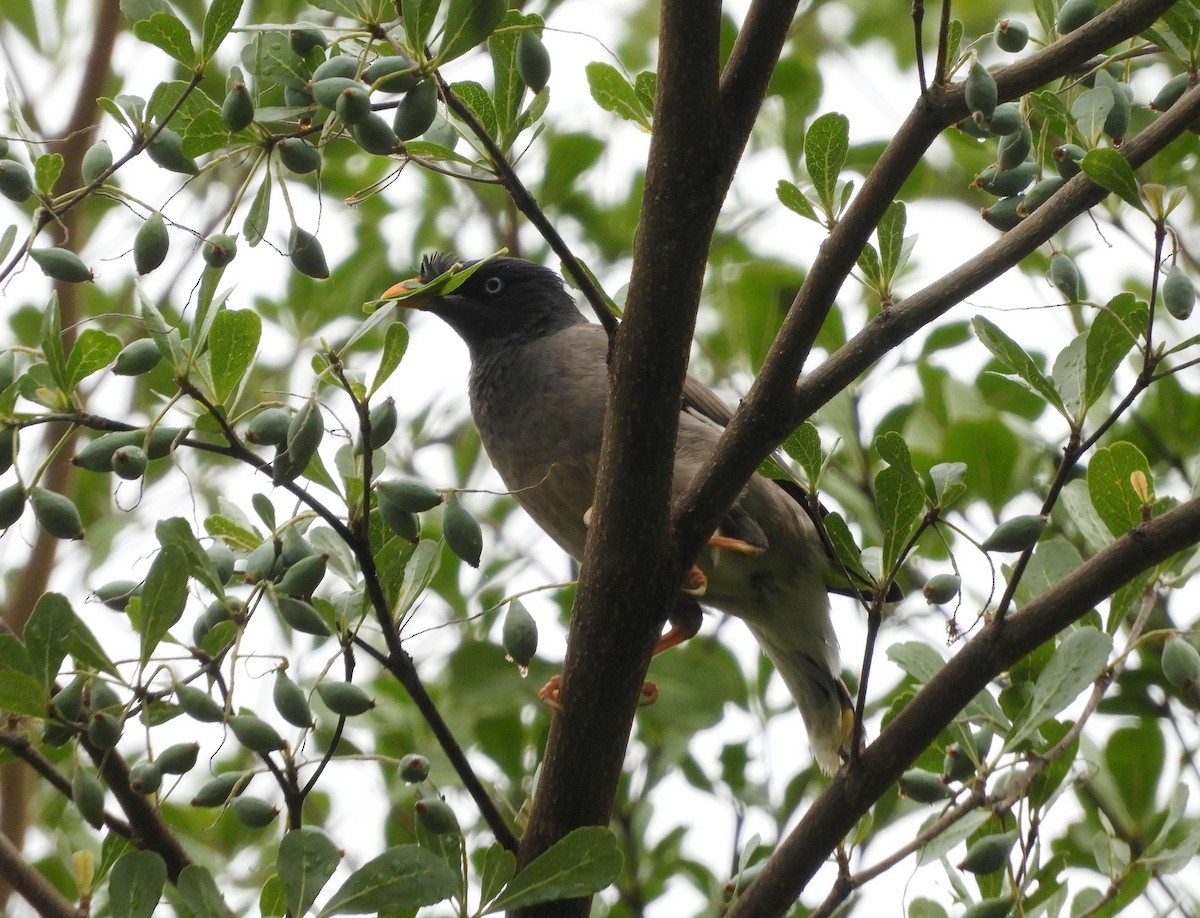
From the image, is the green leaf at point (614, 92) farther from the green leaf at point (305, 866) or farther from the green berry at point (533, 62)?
the green leaf at point (305, 866)

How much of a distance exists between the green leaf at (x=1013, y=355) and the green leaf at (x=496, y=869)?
3.81ft

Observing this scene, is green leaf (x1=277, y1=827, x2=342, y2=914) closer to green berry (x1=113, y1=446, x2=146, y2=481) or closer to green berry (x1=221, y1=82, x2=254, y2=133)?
green berry (x1=113, y1=446, x2=146, y2=481)

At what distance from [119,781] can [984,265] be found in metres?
1.59

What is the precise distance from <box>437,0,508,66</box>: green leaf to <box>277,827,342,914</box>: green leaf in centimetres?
113

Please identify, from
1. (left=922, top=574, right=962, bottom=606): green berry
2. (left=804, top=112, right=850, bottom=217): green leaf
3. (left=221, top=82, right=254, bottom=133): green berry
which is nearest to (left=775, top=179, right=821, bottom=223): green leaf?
(left=804, top=112, right=850, bottom=217): green leaf

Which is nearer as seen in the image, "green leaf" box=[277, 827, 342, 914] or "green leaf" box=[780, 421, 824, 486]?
"green leaf" box=[277, 827, 342, 914]

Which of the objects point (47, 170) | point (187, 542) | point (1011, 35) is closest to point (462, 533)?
point (187, 542)

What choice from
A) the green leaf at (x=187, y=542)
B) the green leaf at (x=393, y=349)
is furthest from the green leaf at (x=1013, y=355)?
the green leaf at (x=187, y=542)

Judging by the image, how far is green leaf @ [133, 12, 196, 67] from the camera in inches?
81.4

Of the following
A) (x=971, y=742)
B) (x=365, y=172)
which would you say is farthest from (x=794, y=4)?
(x=365, y=172)

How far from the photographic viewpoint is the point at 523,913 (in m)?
2.48

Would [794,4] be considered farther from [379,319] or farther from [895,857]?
[895,857]

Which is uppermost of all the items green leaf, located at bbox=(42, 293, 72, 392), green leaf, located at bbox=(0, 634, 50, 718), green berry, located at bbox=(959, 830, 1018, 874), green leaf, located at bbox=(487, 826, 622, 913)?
green leaf, located at bbox=(42, 293, 72, 392)

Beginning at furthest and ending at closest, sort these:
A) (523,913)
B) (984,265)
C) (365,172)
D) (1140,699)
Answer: (365,172) < (1140,699) < (523,913) < (984,265)
